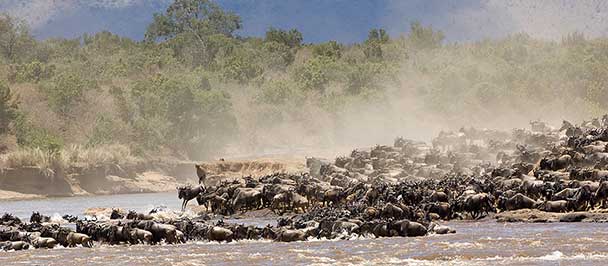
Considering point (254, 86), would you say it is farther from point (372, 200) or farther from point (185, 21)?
point (372, 200)

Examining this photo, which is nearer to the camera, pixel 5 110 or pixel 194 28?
pixel 5 110

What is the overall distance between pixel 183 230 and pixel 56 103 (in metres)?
56.6

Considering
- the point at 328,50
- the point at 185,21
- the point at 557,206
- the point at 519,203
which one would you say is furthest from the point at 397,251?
the point at 185,21

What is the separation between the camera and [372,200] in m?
37.0

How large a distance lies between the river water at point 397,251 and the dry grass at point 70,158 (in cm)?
3783

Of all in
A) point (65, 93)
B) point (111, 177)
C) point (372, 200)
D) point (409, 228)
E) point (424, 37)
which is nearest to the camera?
point (409, 228)

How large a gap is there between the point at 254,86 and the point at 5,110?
33156mm

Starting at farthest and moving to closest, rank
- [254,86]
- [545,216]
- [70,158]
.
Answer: [254,86] < [70,158] < [545,216]

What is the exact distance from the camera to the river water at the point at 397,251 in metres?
25.4

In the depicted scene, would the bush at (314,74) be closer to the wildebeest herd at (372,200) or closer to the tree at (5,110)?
the tree at (5,110)

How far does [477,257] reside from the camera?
25578mm

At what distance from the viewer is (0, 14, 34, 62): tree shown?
114m

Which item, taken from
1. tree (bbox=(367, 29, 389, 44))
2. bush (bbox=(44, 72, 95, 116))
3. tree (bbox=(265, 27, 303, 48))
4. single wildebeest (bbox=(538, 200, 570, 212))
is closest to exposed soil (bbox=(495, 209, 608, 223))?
single wildebeest (bbox=(538, 200, 570, 212))

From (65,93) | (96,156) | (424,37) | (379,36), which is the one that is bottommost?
(96,156)
